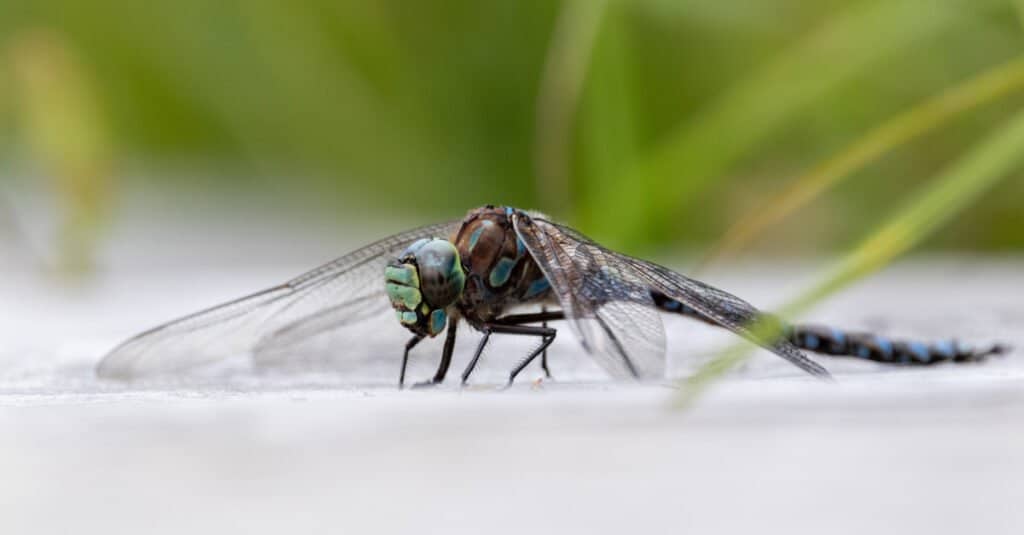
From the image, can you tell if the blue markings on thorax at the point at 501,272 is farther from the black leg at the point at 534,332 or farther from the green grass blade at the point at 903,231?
the green grass blade at the point at 903,231

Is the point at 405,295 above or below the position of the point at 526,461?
above

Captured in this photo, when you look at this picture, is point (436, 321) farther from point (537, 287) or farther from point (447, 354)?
point (537, 287)

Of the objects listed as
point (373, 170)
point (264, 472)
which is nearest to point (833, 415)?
point (264, 472)

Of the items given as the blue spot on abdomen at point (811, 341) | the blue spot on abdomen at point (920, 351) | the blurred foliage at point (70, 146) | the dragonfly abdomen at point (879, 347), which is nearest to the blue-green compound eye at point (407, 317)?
the dragonfly abdomen at point (879, 347)

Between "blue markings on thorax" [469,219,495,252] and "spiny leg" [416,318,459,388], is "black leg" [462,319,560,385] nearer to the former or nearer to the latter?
"spiny leg" [416,318,459,388]

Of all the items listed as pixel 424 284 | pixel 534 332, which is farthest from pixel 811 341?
pixel 424 284

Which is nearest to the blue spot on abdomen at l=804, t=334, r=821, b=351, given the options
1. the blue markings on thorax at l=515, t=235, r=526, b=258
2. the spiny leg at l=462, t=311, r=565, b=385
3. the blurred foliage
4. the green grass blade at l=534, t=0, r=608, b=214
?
the spiny leg at l=462, t=311, r=565, b=385
